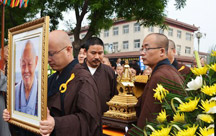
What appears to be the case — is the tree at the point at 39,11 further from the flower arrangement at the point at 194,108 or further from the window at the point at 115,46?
the window at the point at 115,46

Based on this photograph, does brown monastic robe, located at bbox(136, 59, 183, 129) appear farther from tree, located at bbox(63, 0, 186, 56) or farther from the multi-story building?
the multi-story building

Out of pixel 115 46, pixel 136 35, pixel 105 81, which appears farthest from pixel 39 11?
pixel 115 46

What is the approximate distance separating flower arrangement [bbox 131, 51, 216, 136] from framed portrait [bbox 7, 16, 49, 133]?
72 centimetres

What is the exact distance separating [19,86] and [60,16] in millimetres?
10934

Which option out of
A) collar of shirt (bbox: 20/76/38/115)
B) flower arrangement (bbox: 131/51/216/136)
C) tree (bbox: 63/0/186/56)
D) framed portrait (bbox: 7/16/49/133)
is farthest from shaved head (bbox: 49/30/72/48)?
tree (bbox: 63/0/186/56)

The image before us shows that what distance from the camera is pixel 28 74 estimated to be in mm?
1526

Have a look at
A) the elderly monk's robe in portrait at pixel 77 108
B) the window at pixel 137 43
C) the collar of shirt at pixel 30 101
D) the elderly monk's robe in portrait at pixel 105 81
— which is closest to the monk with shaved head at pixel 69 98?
the elderly monk's robe in portrait at pixel 77 108

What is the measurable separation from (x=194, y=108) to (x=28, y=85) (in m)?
1.08

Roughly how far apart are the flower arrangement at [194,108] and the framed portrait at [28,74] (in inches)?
28.2

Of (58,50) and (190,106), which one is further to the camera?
(58,50)

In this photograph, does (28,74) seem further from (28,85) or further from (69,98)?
(69,98)

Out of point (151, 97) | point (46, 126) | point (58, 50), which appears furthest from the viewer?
point (151, 97)

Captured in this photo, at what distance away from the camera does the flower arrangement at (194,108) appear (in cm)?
80

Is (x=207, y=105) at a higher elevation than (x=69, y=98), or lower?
higher
